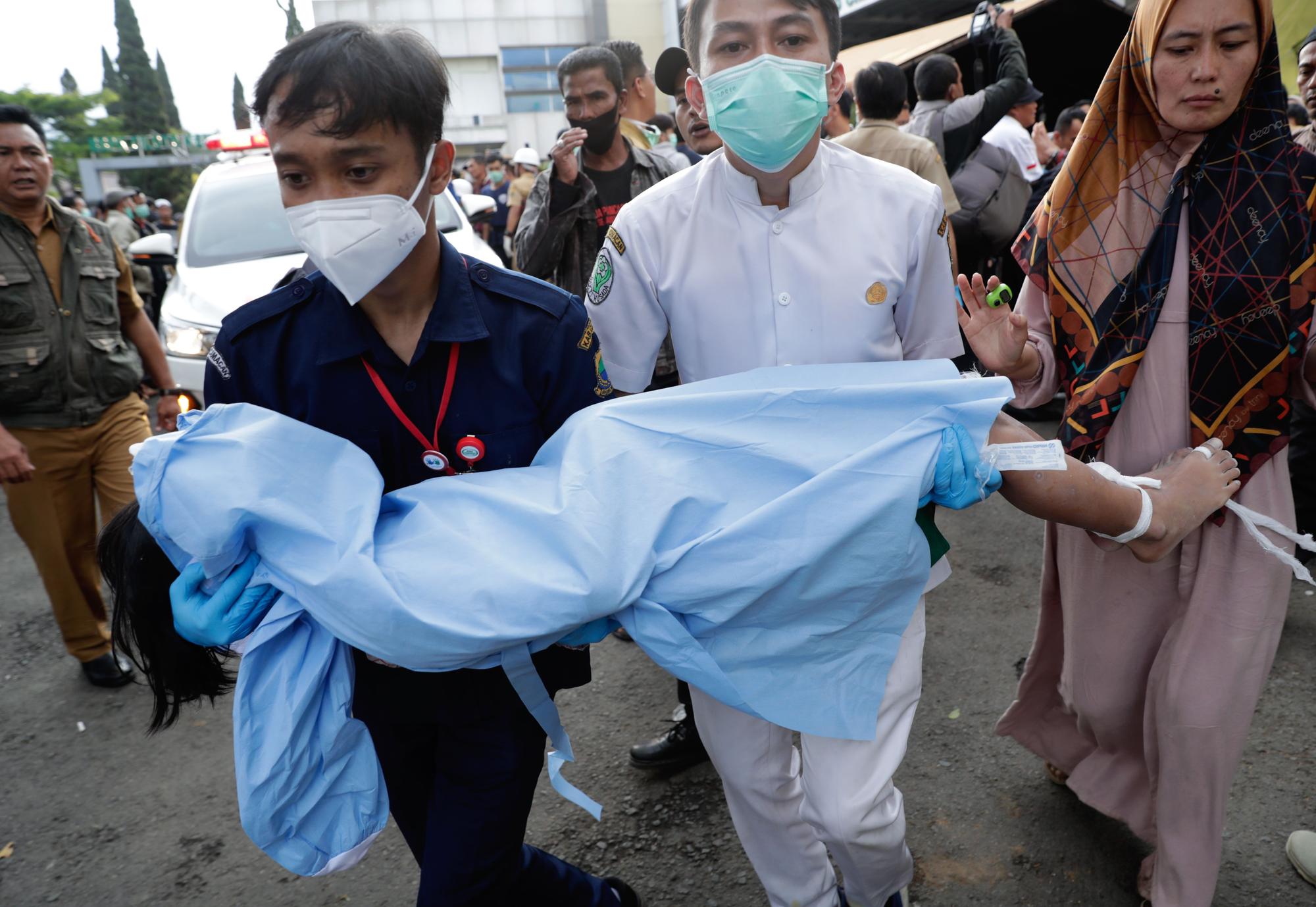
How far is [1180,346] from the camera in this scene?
2088 millimetres

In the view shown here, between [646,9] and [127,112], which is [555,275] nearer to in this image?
[646,9]

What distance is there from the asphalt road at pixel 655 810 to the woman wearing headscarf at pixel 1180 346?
1.19ft

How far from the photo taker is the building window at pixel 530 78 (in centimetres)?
4212

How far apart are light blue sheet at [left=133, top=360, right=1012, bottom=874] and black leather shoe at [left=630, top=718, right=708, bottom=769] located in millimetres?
1393

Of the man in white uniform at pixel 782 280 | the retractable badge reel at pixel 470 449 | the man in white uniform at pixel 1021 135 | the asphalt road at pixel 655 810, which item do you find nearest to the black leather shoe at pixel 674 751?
the asphalt road at pixel 655 810

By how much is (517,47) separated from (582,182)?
42.4 meters

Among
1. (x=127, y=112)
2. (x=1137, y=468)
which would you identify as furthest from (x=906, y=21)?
(x=127, y=112)

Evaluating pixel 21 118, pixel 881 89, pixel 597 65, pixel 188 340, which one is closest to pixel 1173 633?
pixel 597 65

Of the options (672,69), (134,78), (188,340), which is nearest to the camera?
(672,69)

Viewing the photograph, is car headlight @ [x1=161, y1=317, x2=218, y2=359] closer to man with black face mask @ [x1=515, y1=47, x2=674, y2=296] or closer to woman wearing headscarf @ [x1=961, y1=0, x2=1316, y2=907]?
man with black face mask @ [x1=515, y1=47, x2=674, y2=296]

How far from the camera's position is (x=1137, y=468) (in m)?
2.16

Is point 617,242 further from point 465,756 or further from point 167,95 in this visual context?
point 167,95

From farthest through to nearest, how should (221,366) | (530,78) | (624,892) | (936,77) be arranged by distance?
(530,78), (936,77), (624,892), (221,366)

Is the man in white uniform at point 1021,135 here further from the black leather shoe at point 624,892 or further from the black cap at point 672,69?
the black leather shoe at point 624,892
